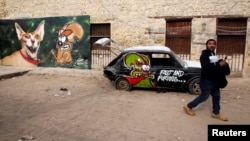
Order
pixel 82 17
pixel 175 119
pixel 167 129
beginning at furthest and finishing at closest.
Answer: pixel 82 17 → pixel 175 119 → pixel 167 129

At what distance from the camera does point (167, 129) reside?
5.19 meters

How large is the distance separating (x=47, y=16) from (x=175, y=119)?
11.0 metres

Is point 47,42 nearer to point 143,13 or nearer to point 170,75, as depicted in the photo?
point 143,13

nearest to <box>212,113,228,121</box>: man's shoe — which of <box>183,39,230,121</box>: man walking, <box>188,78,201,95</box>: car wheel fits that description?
<box>183,39,230,121</box>: man walking

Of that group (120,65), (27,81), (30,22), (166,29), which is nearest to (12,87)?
(27,81)

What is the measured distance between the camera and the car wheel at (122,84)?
867 cm

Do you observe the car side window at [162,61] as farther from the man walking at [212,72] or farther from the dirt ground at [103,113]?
the man walking at [212,72]

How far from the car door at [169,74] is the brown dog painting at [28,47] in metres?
8.80

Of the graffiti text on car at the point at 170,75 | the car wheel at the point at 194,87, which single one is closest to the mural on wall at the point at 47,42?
the graffiti text on car at the point at 170,75

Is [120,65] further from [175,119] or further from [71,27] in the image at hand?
[71,27]

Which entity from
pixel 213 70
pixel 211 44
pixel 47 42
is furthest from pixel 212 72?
pixel 47 42

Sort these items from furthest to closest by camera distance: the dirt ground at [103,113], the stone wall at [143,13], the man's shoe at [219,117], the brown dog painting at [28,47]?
the brown dog painting at [28,47] < the stone wall at [143,13] < the man's shoe at [219,117] < the dirt ground at [103,113]

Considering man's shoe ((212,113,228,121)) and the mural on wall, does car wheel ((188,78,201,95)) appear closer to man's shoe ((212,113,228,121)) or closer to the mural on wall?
man's shoe ((212,113,228,121))

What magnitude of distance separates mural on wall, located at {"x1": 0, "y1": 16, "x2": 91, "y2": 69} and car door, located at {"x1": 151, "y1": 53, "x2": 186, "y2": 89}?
6084 mm
